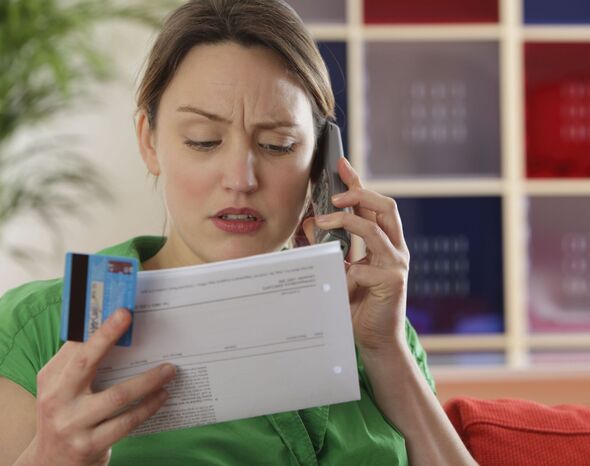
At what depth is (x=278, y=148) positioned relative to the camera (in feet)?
4.42

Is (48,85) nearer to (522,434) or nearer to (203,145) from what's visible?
(203,145)

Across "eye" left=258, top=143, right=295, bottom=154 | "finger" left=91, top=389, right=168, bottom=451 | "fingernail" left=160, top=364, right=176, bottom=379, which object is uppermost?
"eye" left=258, top=143, right=295, bottom=154

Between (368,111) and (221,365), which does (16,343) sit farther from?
(368,111)

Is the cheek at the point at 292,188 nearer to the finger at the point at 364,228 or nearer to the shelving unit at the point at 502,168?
the finger at the point at 364,228

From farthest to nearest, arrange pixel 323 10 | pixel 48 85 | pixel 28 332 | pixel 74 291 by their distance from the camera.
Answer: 1. pixel 323 10
2. pixel 48 85
3. pixel 28 332
4. pixel 74 291

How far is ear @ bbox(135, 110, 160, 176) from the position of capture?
1.42 metres

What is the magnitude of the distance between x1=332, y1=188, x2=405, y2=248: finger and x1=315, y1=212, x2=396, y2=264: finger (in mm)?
34

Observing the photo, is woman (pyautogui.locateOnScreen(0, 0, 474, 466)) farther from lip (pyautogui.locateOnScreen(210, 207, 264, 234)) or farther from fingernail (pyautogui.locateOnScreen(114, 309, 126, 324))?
fingernail (pyautogui.locateOnScreen(114, 309, 126, 324))

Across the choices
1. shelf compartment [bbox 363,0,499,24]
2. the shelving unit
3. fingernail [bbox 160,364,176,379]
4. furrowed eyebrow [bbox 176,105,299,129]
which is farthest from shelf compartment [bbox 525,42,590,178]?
fingernail [bbox 160,364,176,379]

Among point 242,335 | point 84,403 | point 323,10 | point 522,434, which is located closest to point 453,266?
point 323,10

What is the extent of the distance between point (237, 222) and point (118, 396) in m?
0.39

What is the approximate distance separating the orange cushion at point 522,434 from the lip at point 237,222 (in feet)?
1.64

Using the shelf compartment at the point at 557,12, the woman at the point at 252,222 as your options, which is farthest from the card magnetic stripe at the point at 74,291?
the shelf compartment at the point at 557,12

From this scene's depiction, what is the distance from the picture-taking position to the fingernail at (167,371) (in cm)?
103
